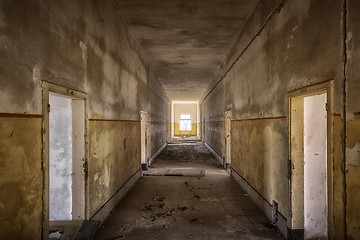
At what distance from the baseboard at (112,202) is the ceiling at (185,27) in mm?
3884

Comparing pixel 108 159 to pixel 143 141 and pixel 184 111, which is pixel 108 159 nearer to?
pixel 143 141

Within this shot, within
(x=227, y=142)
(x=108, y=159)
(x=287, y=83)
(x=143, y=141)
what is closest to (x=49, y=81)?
(x=108, y=159)

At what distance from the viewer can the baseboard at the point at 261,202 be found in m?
4.03

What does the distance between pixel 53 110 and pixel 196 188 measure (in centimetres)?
430

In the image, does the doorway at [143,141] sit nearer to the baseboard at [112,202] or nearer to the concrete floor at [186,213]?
the concrete floor at [186,213]

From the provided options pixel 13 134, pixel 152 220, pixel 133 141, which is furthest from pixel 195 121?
pixel 13 134

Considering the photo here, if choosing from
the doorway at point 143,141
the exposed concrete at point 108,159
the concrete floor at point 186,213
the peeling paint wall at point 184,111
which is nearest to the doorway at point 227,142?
the concrete floor at point 186,213

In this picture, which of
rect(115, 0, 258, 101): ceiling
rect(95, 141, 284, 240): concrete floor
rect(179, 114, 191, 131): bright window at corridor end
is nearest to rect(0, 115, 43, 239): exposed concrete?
rect(95, 141, 284, 240): concrete floor

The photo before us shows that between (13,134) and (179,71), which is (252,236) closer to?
(13,134)

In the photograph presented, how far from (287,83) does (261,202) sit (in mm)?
2560

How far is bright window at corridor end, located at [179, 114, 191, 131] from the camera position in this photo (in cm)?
3108

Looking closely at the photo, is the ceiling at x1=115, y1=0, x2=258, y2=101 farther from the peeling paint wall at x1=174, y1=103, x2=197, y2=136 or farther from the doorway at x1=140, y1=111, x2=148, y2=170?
the peeling paint wall at x1=174, y1=103, x2=197, y2=136

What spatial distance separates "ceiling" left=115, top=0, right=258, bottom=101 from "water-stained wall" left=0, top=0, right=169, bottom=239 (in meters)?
0.68

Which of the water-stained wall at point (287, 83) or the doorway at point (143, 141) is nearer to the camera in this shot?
the water-stained wall at point (287, 83)
